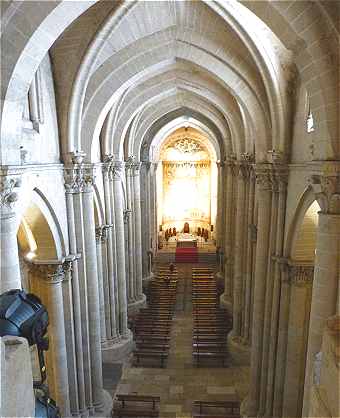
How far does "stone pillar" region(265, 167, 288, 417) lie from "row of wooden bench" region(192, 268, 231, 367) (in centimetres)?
500

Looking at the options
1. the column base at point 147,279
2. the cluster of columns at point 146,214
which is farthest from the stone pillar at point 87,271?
the cluster of columns at point 146,214

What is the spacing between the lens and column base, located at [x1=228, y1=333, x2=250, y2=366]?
15711 mm

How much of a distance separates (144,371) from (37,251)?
8224 mm

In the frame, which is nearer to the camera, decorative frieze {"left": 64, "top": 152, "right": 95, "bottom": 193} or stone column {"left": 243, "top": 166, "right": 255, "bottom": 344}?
decorative frieze {"left": 64, "top": 152, "right": 95, "bottom": 193}

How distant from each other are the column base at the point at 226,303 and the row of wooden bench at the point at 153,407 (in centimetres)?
708

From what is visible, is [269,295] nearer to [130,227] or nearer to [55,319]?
[55,319]

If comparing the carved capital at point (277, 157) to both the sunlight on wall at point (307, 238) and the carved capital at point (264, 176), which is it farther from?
the sunlight on wall at point (307, 238)

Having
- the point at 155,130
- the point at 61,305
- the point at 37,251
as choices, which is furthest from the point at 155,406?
the point at 155,130

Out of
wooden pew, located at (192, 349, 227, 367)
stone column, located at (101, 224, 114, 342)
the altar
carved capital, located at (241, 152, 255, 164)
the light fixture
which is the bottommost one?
wooden pew, located at (192, 349, 227, 367)

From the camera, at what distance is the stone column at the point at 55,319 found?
32.4 feet

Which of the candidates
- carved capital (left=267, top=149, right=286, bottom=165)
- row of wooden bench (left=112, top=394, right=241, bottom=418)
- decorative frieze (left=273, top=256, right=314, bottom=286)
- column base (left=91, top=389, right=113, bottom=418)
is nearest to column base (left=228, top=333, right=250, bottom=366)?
row of wooden bench (left=112, top=394, right=241, bottom=418)

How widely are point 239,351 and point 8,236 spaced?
1242cm

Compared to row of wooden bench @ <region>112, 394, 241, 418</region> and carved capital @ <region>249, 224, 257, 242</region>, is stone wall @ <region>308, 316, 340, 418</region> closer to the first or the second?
row of wooden bench @ <region>112, 394, 241, 418</region>

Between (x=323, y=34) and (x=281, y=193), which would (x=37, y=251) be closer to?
(x=281, y=193)
